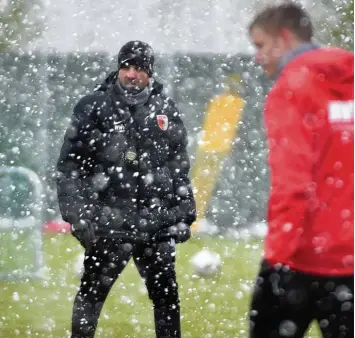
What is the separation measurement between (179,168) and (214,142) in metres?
5.56

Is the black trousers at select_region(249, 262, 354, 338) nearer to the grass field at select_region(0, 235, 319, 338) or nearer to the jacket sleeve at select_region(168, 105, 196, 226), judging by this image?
the jacket sleeve at select_region(168, 105, 196, 226)

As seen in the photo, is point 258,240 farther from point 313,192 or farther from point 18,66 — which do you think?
point 313,192

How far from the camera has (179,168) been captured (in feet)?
13.9

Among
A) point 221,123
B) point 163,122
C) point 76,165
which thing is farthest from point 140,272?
point 221,123

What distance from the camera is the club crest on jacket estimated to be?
4.16 m

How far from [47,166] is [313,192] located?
24.6 ft

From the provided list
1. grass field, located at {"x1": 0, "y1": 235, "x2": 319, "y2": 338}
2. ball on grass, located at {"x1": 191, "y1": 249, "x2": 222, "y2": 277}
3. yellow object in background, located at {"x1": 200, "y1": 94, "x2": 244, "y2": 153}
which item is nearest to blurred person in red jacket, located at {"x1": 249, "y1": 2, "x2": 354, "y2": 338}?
grass field, located at {"x1": 0, "y1": 235, "x2": 319, "y2": 338}

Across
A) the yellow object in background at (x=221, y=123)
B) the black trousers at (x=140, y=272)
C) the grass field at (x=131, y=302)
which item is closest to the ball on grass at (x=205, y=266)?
the grass field at (x=131, y=302)

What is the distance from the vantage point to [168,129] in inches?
165

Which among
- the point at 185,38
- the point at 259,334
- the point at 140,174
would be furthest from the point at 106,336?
the point at 185,38

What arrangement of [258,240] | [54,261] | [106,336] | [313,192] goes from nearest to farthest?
[313,192]
[106,336]
[54,261]
[258,240]

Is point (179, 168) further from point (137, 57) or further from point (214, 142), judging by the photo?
point (214, 142)

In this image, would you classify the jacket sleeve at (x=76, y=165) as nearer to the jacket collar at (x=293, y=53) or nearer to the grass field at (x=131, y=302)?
the grass field at (x=131, y=302)

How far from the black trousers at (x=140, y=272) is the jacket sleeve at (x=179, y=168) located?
0.18 meters
